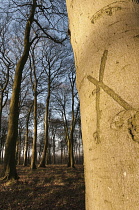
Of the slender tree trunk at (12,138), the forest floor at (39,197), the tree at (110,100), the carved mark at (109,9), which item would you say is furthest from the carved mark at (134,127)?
the slender tree trunk at (12,138)

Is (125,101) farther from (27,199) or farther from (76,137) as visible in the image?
(76,137)

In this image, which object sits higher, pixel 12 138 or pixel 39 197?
pixel 12 138

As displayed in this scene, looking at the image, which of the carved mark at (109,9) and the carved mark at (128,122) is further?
the carved mark at (109,9)

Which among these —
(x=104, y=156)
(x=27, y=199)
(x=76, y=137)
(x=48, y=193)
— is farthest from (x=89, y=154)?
(x=76, y=137)

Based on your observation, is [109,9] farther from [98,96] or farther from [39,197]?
[39,197]

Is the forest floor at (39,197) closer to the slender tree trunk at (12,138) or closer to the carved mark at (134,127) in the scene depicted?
the slender tree trunk at (12,138)

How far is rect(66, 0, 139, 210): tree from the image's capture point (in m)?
0.41

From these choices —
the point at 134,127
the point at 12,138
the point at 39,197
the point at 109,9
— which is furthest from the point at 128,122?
the point at 12,138

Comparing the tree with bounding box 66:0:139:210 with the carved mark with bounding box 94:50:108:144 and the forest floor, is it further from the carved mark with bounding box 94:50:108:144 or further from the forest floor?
the forest floor

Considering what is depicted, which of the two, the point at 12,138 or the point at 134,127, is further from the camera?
the point at 12,138

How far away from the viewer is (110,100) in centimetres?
48

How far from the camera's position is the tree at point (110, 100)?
41 centimetres

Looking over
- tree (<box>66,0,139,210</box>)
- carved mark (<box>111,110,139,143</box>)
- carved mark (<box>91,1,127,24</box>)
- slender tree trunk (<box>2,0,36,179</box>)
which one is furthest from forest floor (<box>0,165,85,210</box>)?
carved mark (<box>91,1,127,24</box>)

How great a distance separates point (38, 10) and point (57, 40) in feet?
5.71
